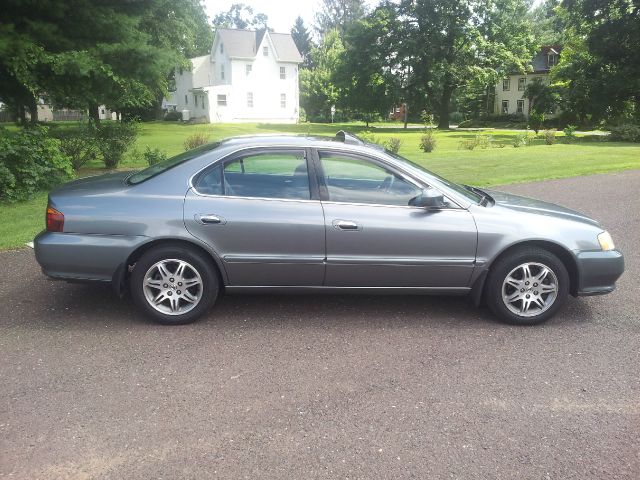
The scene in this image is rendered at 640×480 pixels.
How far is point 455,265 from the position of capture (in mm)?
4805

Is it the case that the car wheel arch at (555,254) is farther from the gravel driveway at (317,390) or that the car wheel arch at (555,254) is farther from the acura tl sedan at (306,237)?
the gravel driveway at (317,390)

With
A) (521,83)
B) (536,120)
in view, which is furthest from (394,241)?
(521,83)

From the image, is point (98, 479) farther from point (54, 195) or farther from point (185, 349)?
point (54, 195)

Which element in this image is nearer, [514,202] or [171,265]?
[171,265]

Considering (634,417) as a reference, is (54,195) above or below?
above

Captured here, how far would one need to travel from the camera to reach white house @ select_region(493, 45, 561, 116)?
206 ft

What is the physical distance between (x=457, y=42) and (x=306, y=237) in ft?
151

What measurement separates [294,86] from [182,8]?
1436 inches

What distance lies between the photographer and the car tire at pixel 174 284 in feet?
15.4

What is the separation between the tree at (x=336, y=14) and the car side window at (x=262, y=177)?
272 ft

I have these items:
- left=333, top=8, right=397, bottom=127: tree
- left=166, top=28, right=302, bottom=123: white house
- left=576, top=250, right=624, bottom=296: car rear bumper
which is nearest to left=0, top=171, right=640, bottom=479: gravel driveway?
left=576, top=250, right=624, bottom=296: car rear bumper

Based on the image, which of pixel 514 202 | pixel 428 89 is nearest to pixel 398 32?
pixel 428 89

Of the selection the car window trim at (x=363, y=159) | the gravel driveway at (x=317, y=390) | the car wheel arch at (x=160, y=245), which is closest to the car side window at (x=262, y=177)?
the car window trim at (x=363, y=159)

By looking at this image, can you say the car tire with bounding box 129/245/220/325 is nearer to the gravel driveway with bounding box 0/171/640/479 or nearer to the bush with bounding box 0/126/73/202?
the gravel driveway with bounding box 0/171/640/479
